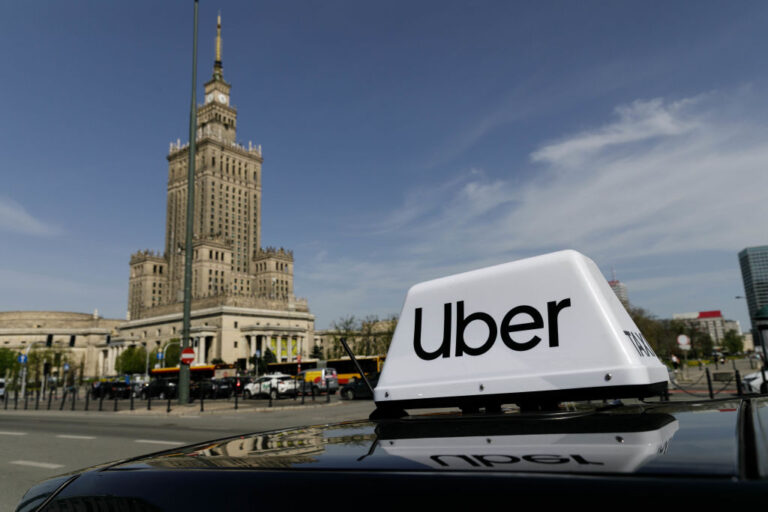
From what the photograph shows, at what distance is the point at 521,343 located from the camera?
2309mm

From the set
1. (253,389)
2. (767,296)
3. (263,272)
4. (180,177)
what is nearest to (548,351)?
(253,389)

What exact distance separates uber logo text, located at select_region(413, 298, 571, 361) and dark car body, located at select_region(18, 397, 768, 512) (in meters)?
0.46

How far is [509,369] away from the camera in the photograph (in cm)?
227

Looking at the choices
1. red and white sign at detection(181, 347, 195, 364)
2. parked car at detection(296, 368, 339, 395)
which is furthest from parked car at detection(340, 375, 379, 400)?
red and white sign at detection(181, 347, 195, 364)

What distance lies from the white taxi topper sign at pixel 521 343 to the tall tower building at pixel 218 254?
11811cm

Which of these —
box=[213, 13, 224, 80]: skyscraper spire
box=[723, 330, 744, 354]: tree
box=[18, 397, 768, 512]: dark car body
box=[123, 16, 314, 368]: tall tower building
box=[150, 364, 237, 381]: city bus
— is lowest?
box=[723, 330, 744, 354]: tree

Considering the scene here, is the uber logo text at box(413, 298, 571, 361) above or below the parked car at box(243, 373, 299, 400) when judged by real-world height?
above

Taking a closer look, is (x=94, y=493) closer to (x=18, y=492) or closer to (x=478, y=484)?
(x=478, y=484)

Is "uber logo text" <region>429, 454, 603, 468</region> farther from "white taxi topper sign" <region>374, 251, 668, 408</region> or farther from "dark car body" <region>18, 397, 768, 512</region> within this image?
"white taxi topper sign" <region>374, 251, 668, 408</region>

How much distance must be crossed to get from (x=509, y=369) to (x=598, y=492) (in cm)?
138

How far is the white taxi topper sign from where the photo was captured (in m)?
2.12

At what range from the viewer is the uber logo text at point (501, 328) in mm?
2299

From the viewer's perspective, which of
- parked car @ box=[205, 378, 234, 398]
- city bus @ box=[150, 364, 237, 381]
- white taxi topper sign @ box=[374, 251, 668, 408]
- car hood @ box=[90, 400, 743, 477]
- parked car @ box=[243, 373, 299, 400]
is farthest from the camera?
city bus @ box=[150, 364, 237, 381]

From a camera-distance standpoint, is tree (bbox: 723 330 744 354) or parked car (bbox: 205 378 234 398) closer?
parked car (bbox: 205 378 234 398)
